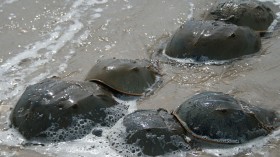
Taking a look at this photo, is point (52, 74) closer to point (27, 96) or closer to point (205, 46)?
point (27, 96)

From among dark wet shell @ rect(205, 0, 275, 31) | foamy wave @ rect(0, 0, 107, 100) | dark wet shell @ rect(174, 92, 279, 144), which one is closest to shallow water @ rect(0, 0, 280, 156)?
foamy wave @ rect(0, 0, 107, 100)

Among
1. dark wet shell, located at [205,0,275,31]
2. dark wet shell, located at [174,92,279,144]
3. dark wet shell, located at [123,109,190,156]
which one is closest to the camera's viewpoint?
dark wet shell, located at [123,109,190,156]

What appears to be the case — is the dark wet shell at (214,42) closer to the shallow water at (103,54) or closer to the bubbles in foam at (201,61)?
the bubbles in foam at (201,61)

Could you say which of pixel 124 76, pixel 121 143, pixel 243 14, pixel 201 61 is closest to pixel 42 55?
pixel 124 76

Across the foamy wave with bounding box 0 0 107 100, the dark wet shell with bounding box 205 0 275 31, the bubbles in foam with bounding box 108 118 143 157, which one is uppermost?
the dark wet shell with bounding box 205 0 275 31

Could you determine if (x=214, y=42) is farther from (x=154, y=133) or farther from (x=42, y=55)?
(x=42, y=55)

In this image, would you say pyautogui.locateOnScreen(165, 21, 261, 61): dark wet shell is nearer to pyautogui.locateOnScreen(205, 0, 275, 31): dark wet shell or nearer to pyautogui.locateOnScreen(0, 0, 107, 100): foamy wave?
pyautogui.locateOnScreen(205, 0, 275, 31): dark wet shell

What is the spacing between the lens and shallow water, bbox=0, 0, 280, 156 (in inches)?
162

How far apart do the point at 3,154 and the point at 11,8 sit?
3562 mm

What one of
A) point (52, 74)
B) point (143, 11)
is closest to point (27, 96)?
point (52, 74)

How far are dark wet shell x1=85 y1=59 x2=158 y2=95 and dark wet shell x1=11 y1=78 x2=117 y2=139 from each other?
0.81ft

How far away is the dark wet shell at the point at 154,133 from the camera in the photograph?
Answer: 3844mm

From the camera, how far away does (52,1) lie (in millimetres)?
7199

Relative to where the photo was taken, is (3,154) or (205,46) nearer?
(3,154)
